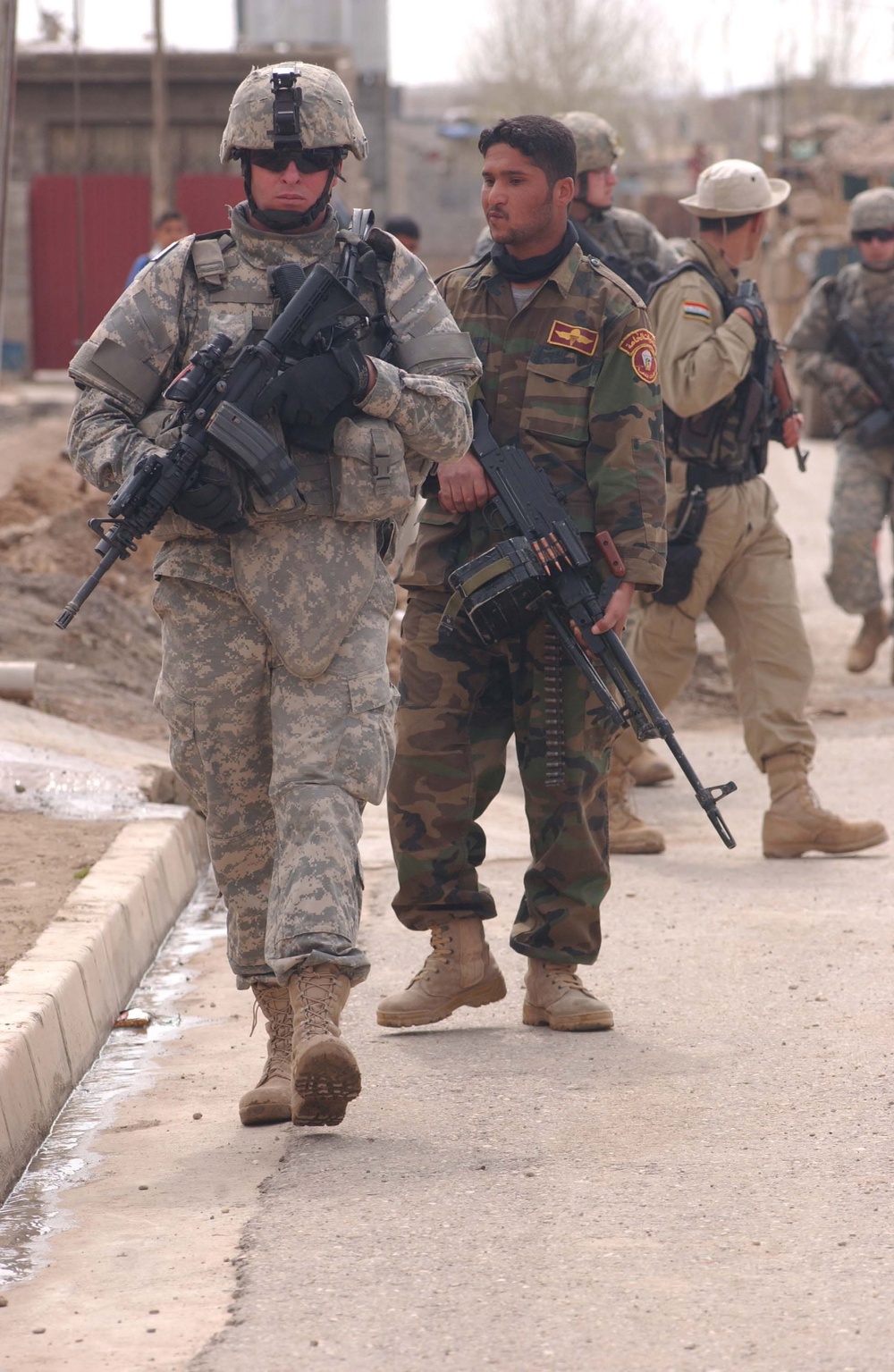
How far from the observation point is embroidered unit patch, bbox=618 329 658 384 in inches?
176

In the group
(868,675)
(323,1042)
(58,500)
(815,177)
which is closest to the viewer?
(323,1042)

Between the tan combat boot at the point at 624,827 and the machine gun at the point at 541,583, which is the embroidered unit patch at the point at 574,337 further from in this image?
the tan combat boot at the point at 624,827

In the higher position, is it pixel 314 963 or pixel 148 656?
pixel 314 963

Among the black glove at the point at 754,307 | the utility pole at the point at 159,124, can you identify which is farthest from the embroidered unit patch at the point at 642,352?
the utility pole at the point at 159,124

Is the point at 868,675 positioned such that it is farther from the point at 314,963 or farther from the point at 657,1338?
the point at 657,1338

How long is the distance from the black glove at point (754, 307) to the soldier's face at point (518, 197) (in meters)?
1.94

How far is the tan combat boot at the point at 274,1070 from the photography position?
3.94 meters

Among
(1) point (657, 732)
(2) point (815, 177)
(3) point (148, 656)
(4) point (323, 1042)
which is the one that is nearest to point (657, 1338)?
(4) point (323, 1042)

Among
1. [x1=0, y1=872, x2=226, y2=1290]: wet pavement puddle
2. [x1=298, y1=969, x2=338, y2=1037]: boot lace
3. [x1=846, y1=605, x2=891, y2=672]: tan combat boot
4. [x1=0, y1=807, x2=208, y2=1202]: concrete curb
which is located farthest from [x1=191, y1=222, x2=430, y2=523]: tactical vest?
[x1=846, y1=605, x2=891, y2=672]: tan combat boot

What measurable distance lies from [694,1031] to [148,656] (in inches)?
211

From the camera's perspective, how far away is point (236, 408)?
144 inches

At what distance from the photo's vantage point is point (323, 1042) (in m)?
3.53

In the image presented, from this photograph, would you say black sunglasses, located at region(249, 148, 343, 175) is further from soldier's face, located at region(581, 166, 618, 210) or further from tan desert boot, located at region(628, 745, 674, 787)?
tan desert boot, located at region(628, 745, 674, 787)

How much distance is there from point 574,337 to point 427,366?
2.18ft
